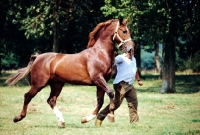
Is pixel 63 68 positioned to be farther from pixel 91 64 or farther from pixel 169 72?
pixel 169 72

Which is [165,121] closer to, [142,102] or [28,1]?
[142,102]

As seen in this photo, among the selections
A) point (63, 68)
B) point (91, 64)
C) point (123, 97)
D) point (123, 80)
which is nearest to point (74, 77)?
point (63, 68)

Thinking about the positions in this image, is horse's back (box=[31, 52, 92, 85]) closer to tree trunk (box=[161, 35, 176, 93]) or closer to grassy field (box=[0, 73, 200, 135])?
grassy field (box=[0, 73, 200, 135])

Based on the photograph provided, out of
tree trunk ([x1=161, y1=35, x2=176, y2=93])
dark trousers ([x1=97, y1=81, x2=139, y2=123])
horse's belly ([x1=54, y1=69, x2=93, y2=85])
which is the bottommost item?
tree trunk ([x1=161, y1=35, x2=176, y2=93])

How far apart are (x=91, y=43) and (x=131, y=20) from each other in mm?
15905

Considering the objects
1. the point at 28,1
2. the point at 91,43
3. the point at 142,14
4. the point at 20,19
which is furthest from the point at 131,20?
the point at 91,43

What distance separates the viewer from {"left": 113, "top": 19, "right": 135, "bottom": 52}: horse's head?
10.6 meters

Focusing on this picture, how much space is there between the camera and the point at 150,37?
2689 cm

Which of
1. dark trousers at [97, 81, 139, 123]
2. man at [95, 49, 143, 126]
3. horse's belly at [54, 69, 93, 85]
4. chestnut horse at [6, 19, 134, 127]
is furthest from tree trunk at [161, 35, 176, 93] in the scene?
horse's belly at [54, 69, 93, 85]

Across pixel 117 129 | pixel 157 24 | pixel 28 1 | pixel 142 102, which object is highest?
pixel 28 1

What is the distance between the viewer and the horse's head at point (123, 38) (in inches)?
416

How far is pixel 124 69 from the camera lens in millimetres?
11305

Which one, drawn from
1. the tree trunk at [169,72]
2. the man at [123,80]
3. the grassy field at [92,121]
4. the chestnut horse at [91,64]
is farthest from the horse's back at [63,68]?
the tree trunk at [169,72]

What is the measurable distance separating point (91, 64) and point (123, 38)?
45.0 inches
